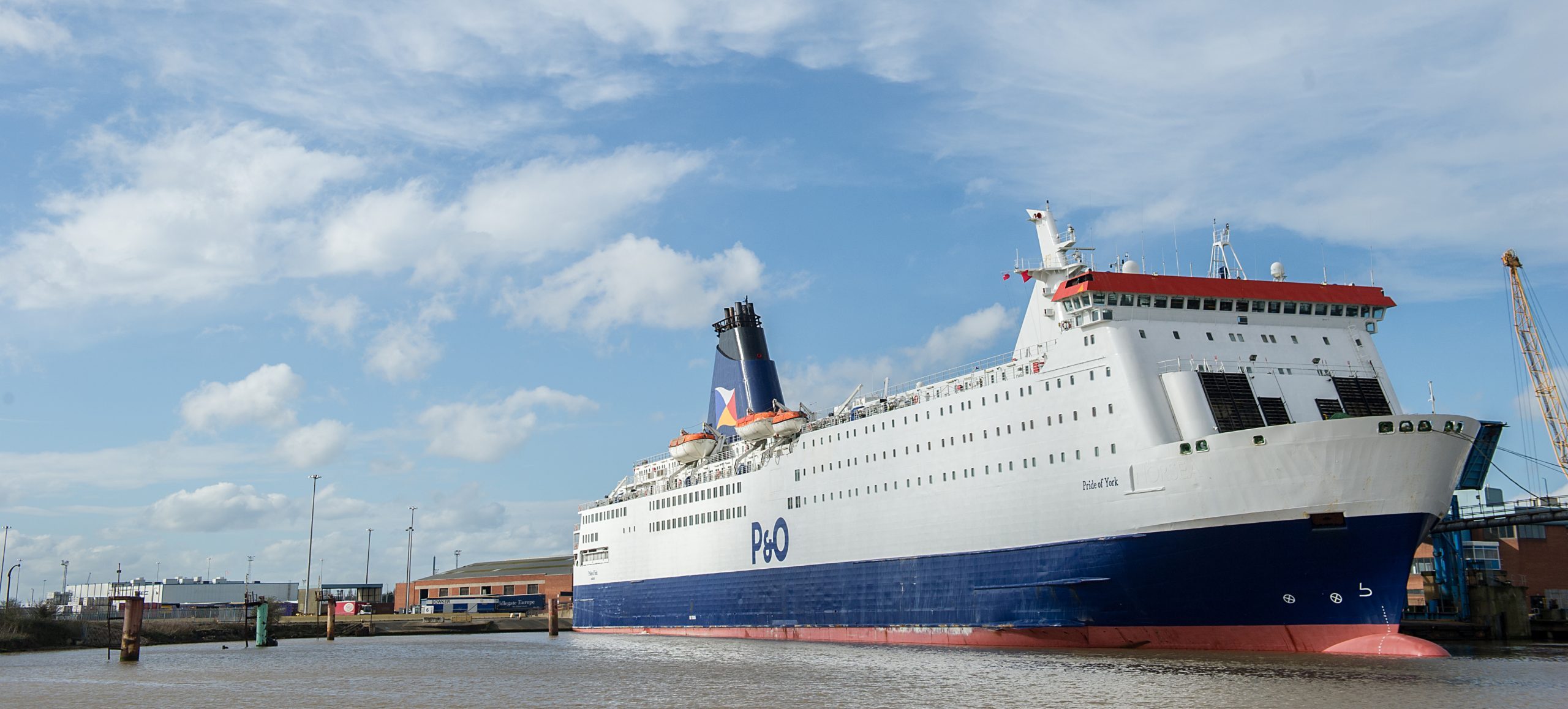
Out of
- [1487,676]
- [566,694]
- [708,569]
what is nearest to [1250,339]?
[1487,676]

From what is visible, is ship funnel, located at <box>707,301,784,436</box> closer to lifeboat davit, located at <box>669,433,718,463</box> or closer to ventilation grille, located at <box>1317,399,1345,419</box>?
lifeboat davit, located at <box>669,433,718,463</box>

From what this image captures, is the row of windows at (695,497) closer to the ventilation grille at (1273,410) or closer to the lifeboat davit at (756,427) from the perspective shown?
the lifeboat davit at (756,427)

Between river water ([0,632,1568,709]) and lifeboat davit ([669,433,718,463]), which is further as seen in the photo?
lifeboat davit ([669,433,718,463])

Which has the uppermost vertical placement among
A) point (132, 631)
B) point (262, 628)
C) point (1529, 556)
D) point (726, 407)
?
point (726, 407)

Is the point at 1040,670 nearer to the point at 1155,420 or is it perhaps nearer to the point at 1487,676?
the point at 1155,420

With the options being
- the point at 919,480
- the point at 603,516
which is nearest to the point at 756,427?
the point at 919,480

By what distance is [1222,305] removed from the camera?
93.3 feet

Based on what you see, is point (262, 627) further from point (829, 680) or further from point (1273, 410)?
point (1273, 410)

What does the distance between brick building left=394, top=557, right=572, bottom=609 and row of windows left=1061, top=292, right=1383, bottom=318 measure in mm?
58341

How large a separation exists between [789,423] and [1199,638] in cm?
1710

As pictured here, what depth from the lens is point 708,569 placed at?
41500 millimetres

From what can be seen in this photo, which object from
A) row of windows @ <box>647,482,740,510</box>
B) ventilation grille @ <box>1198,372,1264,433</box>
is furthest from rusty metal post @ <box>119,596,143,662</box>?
ventilation grille @ <box>1198,372,1264,433</box>

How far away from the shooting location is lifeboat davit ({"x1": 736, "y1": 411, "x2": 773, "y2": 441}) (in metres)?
40.0

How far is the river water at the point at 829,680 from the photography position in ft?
61.9
